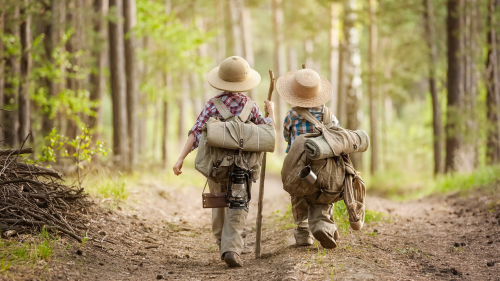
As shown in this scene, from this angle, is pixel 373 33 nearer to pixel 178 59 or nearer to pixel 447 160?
pixel 447 160

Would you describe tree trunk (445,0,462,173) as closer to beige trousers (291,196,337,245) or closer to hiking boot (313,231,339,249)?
beige trousers (291,196,337,245)

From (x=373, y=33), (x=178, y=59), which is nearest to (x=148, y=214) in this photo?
(x=178, y=59)

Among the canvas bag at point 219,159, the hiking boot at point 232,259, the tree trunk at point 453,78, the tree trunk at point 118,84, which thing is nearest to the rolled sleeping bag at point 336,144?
the canvas bag at point 219,159

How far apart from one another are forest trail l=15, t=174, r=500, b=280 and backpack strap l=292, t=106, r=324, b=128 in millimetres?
1416

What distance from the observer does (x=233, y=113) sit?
5.17 m

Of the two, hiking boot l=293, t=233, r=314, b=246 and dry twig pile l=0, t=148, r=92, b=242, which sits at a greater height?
dry twig pile l=0, t=148, r=92, b=242

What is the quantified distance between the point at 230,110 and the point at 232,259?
1.63 metres

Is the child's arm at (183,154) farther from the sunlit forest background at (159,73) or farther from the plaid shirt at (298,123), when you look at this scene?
the sunlit forest background at (159,73)

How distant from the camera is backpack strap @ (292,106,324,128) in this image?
16.8ft

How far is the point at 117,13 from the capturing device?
432 inches

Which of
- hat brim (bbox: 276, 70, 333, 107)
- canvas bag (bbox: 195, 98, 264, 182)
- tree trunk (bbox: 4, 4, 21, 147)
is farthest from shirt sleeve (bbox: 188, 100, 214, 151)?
Result: tree trunk (bbox: 4, 4, 21, 147)

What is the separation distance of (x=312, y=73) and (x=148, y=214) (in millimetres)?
3819

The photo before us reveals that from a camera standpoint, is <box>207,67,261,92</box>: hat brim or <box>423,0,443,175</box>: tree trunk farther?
<box>423,0,443,175</box>: tree trunk

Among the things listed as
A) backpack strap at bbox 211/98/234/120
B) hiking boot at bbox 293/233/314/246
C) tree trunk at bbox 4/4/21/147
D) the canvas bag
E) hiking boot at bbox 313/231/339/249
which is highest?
tree trunk at bbox 4/4/21/147
